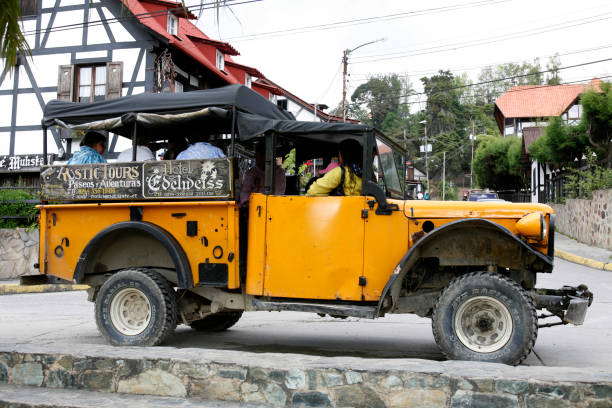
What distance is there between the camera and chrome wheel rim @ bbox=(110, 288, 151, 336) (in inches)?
246

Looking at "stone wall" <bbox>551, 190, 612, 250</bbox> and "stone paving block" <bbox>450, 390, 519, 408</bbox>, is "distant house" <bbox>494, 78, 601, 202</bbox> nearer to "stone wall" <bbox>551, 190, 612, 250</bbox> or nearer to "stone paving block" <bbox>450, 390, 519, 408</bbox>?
"stone wall" <bbox>551, 190, 612, 250</bbox>

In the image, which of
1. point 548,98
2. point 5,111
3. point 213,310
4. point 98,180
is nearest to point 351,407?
point 213,310

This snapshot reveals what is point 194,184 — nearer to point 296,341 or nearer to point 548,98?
point 296,341

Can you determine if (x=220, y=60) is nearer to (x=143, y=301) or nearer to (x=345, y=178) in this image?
(x=143, y=301)

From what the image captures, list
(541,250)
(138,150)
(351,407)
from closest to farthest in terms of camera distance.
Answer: (351,407) → (541,250) → (138,150)

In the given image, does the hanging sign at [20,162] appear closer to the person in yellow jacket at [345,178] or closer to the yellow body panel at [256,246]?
the yellow body panel at [256,246]

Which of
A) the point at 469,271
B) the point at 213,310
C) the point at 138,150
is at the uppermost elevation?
the point at 138,150

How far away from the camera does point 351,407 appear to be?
4.05 meters

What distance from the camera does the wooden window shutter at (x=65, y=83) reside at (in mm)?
22141

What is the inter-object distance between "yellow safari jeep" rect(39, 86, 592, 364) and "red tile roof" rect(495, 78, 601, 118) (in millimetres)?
59006

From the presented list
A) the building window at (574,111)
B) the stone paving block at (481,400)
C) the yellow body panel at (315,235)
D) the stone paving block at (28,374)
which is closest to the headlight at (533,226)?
the yellow body panel at (315,235)

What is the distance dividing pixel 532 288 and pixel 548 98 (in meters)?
63.4

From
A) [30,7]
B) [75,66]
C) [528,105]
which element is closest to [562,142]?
[75,66]

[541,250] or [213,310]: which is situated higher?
[541,250]
